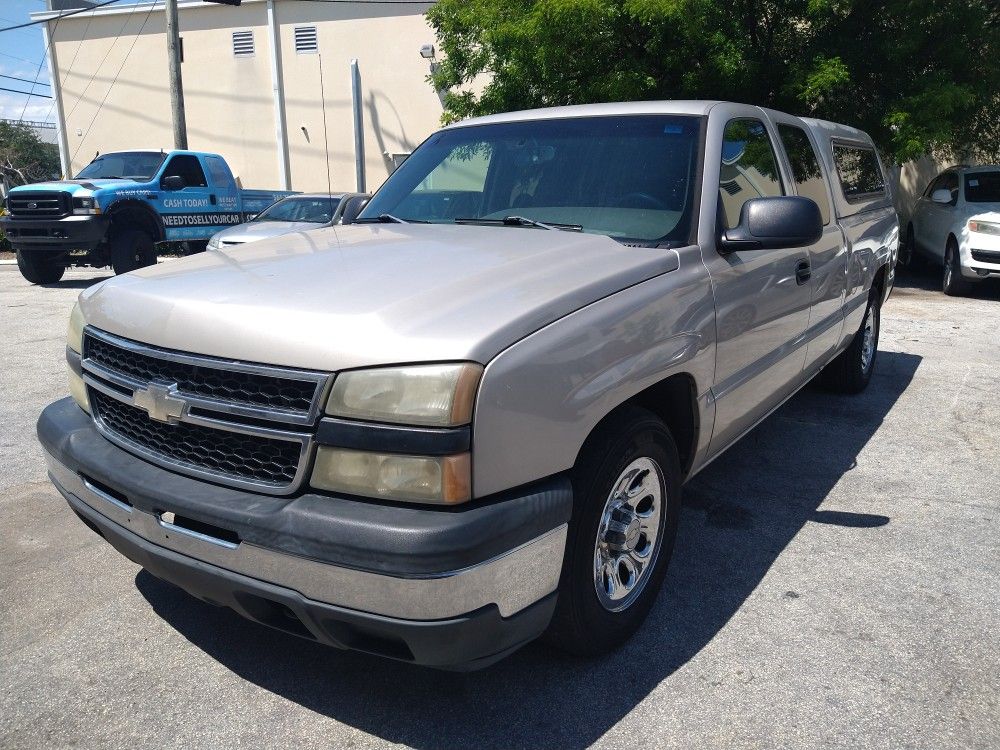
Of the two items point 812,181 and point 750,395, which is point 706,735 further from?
point 812,181

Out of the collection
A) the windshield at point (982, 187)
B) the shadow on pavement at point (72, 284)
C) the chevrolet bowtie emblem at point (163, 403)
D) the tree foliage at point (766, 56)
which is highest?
the tree foliage at point (766, 56)

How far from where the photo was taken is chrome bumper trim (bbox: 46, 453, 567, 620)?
6.43ft

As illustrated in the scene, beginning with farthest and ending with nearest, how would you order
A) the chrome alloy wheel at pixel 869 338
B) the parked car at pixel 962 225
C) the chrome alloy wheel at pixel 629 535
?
the parked car at pixel 962 225 → the chrome alloy wheel at pixel 869 338 → the chrome alloy wheel at pixel 629 535

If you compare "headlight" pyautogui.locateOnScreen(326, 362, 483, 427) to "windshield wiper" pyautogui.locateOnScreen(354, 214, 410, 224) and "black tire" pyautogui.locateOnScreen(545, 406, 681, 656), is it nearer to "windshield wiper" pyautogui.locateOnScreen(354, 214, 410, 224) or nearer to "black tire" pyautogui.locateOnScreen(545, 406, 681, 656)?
"black tire" pyautogui.locateOnScreen(545, 406, 681, 656)

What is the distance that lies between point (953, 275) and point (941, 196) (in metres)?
1.28

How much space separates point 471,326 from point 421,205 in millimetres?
1704

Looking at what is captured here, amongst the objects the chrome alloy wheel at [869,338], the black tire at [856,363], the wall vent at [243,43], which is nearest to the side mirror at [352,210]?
the black tire at [856,363]

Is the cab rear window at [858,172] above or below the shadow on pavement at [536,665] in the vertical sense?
above

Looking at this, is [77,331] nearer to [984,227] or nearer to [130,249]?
[130,249]

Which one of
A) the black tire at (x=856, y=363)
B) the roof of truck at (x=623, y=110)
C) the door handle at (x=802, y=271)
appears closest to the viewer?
the roof of truck at (x=623, y=110)

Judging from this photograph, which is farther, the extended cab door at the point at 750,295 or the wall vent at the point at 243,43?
the wall vent at the point at 243,43

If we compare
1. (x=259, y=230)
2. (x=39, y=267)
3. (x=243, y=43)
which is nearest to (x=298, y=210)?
(x=259, y=230)

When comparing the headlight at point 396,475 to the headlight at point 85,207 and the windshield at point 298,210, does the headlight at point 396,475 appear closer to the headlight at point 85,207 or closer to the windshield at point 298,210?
Result: the windshield at point 298,210

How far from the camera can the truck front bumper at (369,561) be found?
1952mm
